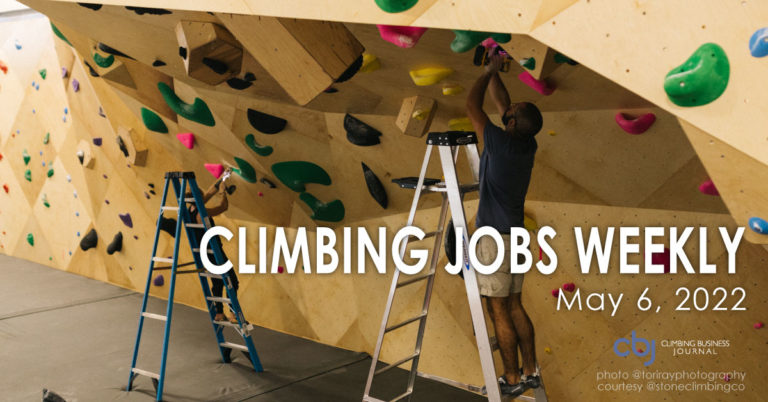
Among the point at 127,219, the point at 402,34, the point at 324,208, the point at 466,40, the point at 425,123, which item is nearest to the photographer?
the point at 466,40

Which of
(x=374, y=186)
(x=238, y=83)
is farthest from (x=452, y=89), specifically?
(x=238, y=83)

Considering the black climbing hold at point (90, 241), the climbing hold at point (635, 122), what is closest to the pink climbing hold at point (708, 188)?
the climbing hold at point (635, 122)

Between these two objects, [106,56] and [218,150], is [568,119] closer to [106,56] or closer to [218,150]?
[218,150]

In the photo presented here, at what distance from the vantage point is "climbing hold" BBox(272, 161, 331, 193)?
377cm

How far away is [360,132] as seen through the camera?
10.6ft

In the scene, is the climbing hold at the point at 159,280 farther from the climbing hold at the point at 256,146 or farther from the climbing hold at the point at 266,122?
the climbing hold at the point at 266,122

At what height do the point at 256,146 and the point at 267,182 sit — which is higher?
the point at 256,146

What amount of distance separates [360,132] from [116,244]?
144 inches

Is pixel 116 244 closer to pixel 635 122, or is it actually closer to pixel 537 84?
pixel 537 84

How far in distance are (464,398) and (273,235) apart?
1.98m

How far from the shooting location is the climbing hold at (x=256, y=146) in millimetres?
3709

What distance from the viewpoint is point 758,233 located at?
1.51m

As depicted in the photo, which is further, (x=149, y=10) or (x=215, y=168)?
A: (x=215, y=168)

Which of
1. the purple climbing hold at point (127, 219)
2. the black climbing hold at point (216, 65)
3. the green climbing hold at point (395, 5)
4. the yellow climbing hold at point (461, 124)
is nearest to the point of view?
the green climbing hold at point (395, 5)
